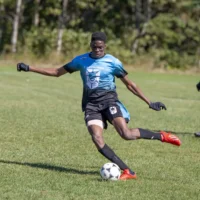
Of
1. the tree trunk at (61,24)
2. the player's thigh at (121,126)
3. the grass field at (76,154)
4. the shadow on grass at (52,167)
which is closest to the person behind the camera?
the grass field at (76,154)

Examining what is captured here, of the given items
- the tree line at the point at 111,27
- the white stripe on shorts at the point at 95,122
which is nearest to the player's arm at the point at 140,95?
the white stripe on shorts at the point at 95,122

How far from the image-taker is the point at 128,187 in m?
8.23

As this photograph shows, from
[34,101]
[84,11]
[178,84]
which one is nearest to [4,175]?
[34,101]

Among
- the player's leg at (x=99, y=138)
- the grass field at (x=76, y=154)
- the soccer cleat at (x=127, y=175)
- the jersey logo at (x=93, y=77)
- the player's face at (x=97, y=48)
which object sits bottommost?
the grass field at (x=76, y=154)

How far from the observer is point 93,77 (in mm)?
8883

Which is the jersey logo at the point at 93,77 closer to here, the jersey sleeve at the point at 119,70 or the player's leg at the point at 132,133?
the jersey sleeve at the point at 119,70

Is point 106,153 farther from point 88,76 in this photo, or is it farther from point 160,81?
point 160,81

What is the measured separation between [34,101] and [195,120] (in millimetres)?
4744

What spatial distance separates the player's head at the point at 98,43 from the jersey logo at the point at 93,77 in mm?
221

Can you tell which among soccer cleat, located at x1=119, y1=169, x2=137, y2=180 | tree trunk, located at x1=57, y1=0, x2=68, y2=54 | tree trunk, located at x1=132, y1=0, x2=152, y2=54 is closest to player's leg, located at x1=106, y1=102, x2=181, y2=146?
soccer cleat, located at x1=119, y1=169, x2=137, y2=180

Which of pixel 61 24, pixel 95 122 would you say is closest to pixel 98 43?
pixel 95 122

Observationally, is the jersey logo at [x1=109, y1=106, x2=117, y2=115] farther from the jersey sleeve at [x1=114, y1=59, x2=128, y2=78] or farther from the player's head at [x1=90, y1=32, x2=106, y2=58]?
the player's head at [x1=90, y1=32, x2=106, y2=58]

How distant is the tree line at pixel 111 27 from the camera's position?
129ft

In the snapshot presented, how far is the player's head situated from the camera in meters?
8.65
